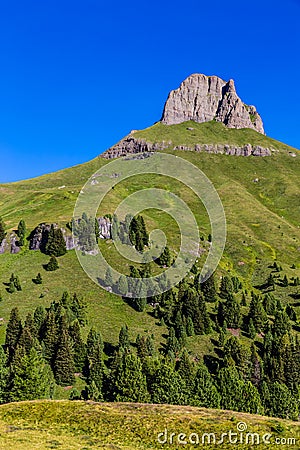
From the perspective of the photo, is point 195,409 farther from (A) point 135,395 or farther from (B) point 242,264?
(B) point 242,264

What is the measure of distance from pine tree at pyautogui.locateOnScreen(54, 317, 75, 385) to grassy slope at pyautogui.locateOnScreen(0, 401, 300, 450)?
40.4 meters

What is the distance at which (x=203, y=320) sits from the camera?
394 feet

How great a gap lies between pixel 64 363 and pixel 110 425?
49868 mm

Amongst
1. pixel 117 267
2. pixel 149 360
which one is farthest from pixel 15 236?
pixel 149 360

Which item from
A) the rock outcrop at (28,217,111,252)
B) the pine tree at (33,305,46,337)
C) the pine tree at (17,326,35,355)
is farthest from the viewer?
the rock outcrop at (28,217,111,252)

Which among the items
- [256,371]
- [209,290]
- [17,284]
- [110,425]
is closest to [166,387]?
[110,425]

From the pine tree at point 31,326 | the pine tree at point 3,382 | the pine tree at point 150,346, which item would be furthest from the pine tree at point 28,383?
the pine tree at point 150,346

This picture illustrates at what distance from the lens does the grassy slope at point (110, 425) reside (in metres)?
36.9

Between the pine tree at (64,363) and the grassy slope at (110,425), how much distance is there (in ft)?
133

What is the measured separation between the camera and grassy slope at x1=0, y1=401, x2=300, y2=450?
36.9 meters

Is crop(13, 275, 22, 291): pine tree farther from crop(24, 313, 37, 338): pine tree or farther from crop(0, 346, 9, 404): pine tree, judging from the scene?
crop(0, 346, 9, 404): pine tree

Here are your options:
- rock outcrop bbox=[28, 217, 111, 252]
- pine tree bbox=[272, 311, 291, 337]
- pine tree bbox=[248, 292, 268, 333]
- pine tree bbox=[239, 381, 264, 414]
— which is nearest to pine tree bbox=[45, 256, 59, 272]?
rock outcrop bbox=[28, 217, 111, 252]

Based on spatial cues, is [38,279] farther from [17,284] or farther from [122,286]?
[122,286]

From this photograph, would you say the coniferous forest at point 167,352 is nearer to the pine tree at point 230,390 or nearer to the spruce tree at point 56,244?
the pine tree at point 230,390
